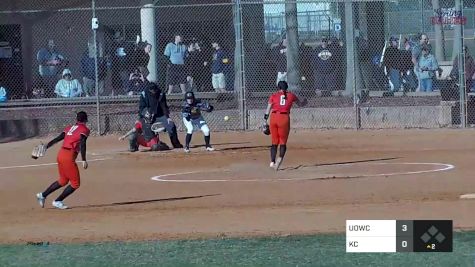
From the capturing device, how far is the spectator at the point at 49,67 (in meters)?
26.6

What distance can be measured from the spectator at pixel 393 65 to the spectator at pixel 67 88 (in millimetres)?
7856

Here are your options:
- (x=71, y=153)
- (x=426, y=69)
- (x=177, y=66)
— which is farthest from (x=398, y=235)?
(x=177, y=66)

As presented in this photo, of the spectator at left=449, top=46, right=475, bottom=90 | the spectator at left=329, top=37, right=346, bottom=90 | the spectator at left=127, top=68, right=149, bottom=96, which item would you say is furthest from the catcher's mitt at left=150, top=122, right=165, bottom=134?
the spectator at left=449, top=46, right=475, bottom=90

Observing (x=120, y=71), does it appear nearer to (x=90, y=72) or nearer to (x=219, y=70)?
(x=90, y=72)

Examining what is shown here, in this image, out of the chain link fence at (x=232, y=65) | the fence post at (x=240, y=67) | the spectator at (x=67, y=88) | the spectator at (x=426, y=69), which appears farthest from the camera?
the spectator at (x=426, y=69)

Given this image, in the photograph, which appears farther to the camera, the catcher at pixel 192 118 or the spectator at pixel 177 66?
the spectator at pixel 177 66

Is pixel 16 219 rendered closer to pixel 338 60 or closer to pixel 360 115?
pixel 360 115

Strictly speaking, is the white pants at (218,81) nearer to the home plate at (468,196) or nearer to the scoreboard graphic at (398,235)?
the home plate at (468,196)

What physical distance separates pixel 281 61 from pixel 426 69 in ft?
12.2

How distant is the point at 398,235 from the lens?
5543 mm

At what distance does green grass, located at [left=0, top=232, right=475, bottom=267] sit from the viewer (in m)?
9.52

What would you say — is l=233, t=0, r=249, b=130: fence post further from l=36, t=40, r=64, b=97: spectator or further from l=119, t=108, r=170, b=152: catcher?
l=36, t=40, r=64, b=97: spectator

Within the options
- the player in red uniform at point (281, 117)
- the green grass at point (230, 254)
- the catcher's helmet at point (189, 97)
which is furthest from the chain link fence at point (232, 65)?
the green grass at point (230, 254)

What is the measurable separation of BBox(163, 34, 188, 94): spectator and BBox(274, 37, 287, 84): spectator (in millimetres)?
2403
